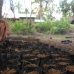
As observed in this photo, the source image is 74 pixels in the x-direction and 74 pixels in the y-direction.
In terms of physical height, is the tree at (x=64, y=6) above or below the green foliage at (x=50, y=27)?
above

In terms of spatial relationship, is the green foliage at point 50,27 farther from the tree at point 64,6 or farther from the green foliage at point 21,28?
the tree at point 64,6

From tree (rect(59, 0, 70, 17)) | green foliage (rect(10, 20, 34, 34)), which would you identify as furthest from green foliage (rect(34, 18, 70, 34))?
tree (rect(59, 0, 70, 17))

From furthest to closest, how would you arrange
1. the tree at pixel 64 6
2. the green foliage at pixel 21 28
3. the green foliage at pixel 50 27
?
1. the tree at pixel 64 6
2. the green foliage at pixel 50 27
3. the green foliage at pixel 21 28

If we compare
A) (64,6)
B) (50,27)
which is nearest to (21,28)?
(50,27)

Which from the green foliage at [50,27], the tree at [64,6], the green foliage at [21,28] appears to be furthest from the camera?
the tree at [64,6]

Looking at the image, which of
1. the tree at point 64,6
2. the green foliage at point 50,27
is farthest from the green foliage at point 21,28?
the tree at point 64,6

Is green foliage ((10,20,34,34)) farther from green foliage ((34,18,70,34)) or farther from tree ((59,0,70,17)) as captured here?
tree ((59,0,70,17))

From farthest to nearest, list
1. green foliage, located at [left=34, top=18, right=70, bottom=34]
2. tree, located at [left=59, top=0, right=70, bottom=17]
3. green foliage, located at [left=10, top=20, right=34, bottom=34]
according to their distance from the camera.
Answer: tree, located at [left=59, top=0, right=70, bottom=17]
green foliage, located at [left=34, top=18, right=70, bottom=34]
green foliage, located at [left=10, top=20, right=34, bottom=34]

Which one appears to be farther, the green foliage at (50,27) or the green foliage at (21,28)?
the green foliage at (50,27)

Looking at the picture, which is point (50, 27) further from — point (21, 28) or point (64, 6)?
point (64, 6)

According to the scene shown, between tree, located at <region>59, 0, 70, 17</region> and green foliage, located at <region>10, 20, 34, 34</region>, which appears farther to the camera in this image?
tree, located at <region>59, 0, 70, 17</region>

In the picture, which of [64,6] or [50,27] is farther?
[64,6]

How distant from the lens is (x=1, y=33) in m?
7.52

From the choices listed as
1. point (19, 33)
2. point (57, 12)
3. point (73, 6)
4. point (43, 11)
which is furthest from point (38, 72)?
point (43, 11)
